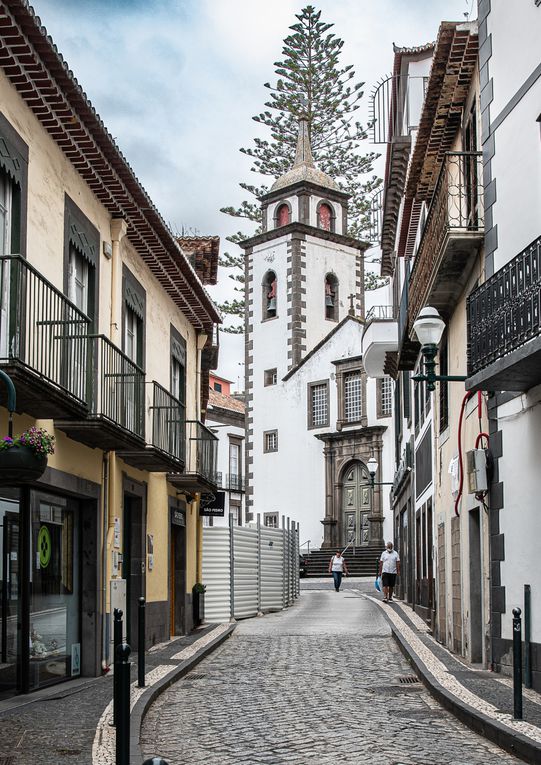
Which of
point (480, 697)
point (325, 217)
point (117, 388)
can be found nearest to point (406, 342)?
point (117, 388)

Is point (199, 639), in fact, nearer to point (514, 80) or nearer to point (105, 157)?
point (105, 157)

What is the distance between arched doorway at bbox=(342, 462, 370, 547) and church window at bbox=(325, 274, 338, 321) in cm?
778

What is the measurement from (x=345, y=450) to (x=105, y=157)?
3527 centimetres

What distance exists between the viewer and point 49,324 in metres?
10.7

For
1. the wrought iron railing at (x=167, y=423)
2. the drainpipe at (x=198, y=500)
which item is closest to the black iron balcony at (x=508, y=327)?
the wrought iron railing at (x=167, y=423)

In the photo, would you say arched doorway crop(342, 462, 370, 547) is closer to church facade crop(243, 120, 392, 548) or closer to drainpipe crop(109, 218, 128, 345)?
church facade crop(243, 120, 392, 548)

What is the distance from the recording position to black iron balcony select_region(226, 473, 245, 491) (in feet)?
189

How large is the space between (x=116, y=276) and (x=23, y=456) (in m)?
5.79

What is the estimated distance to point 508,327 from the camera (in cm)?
1096

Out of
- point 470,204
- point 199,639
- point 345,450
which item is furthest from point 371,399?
point 470,204

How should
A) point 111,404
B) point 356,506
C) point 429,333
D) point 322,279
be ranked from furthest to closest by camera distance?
point 322,279, point 356,506, point 111,404, point 429,333

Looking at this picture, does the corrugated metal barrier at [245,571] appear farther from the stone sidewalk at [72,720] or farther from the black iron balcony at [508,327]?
the black iron balcony at [508,327]

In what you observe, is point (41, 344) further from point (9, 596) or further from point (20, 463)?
point (9, 596)

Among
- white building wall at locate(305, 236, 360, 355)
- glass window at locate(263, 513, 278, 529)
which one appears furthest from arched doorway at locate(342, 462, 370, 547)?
white building wall at locate(305, 236, 360, 355)
